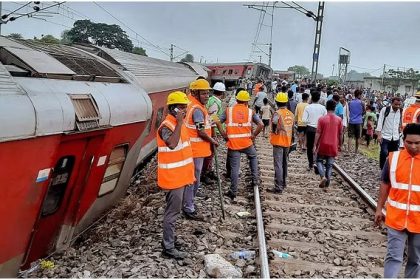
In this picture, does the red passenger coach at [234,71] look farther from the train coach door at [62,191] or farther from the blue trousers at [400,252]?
the blue trousers at [400,252]

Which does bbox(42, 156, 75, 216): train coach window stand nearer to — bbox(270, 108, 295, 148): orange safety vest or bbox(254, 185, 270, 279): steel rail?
bbox(254, 185, 270, 279): steel rail

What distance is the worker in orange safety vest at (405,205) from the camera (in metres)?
3.79

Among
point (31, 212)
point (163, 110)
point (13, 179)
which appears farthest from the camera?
point (163, 110)

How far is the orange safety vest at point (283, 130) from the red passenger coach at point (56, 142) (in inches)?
97.1

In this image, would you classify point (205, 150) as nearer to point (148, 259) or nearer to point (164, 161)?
point (164, 161)

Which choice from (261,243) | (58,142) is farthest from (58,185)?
(261,243)

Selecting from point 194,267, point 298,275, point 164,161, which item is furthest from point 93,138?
point 298,275

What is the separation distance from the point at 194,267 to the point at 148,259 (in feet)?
1.66

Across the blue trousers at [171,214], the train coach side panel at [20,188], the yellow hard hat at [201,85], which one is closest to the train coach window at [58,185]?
the train coach side panel at [20,188]

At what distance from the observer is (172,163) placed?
474 centimetres

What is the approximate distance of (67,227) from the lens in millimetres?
4965

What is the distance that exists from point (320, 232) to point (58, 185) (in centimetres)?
348

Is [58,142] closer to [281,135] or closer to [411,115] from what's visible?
[281,135]

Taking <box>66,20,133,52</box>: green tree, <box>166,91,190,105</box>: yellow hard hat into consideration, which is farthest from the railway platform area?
<box>66,20,133,52</box>: green tree
